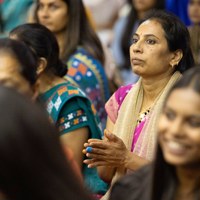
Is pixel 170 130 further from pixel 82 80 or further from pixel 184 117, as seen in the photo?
pixel 82 80

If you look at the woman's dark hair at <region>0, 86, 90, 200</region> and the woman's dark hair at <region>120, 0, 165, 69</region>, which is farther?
the woman's dark hair at <region>120, 0, 165, 69</region>

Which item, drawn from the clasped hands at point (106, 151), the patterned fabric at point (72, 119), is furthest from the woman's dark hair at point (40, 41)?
the clasped hands at point (106, 151)

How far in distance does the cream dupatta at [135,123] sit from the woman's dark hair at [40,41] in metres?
0.47

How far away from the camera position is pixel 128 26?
6336 mm

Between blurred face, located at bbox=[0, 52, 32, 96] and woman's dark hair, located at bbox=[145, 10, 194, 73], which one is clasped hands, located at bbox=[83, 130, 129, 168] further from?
woman's dark hair, located at bbox=[145, 10, 194, 73]

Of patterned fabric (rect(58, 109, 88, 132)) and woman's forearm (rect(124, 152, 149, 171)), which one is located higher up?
patterned fabric (rect(58, 109, 88, 132))

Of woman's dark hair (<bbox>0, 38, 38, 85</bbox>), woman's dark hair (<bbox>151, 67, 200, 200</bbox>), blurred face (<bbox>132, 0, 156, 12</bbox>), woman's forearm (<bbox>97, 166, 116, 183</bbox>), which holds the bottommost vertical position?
woman's forearm (<bbox>97, 166, 116, 183</bbox>)

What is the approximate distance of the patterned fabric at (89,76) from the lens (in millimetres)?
5129

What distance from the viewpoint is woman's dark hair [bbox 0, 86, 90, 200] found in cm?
213

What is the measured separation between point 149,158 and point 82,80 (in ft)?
4.81

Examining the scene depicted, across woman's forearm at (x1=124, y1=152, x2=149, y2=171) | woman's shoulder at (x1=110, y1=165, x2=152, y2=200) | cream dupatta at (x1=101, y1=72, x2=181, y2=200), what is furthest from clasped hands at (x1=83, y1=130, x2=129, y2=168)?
woman's shoulder at (x1=110, y1=165, x2=152, y2=200)

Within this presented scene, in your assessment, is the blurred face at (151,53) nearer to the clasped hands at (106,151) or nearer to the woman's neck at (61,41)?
the clasped hands at (106,151)

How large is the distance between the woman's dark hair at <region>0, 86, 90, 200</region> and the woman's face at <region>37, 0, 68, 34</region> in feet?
10.0

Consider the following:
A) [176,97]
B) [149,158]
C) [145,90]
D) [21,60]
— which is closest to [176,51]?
[145,90]
